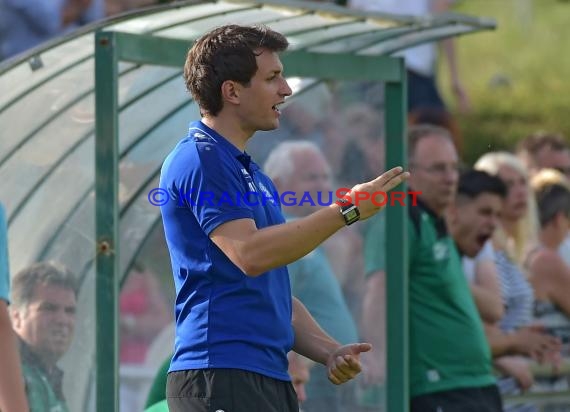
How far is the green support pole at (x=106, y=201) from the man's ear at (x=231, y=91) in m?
1.12

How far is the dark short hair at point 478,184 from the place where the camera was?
7457mm

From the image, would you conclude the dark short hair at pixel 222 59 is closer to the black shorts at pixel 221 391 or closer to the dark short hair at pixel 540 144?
the black shorts at pixel 221 391

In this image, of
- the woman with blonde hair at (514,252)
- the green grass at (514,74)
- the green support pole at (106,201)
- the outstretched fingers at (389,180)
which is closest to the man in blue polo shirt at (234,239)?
the outstretched fingers at (389,180)

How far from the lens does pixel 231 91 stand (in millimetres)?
4387

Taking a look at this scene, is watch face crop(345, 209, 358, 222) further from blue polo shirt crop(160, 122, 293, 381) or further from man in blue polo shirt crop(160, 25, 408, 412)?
blue polo shirt crop(160, 122, 293, 381)

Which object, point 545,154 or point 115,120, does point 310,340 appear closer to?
point 115,120

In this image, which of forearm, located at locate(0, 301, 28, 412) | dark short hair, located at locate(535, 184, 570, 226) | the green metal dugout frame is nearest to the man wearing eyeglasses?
dark short hair, located at locate(535, 184, 570, 226)

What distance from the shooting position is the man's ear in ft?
14.4

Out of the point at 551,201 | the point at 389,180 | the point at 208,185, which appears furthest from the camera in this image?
the point at 551,201

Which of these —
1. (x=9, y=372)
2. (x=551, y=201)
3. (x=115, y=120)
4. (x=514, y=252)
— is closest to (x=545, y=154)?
(x=551, y=201)

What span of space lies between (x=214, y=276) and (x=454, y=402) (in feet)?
9.11

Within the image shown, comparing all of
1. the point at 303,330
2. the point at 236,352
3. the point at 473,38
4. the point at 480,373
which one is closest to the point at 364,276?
the point at 480,373

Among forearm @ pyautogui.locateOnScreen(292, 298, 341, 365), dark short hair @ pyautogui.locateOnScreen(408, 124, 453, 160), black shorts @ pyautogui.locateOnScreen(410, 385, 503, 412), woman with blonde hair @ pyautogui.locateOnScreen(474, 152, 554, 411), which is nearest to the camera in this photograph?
forearm @ pyautogui.locateOnScreen(292, 298, 341, 365)

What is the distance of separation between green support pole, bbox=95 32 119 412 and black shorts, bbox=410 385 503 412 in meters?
1.93
